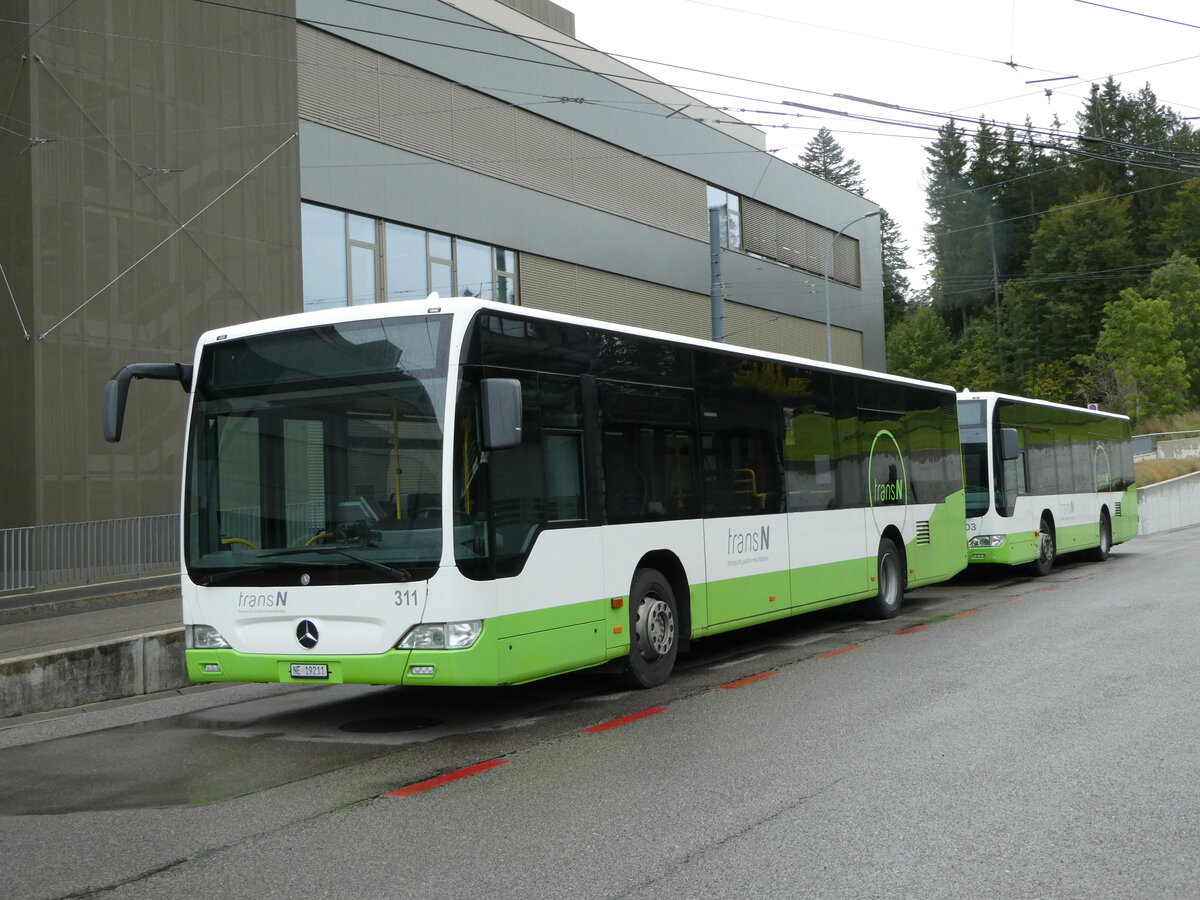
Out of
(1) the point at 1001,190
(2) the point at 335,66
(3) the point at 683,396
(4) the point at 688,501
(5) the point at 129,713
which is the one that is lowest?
(5) the point at 129,713

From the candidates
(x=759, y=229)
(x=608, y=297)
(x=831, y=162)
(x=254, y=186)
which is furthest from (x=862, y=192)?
(x=254, y=186)

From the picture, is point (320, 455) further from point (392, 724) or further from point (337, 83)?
point (337, 83)

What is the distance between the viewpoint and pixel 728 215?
42750 millimetres

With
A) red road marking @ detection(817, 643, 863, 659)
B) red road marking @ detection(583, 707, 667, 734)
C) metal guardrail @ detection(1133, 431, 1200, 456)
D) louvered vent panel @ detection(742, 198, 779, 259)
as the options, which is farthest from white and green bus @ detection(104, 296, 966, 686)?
metal guardrail @ detection(1133, 431, 1200, 456)

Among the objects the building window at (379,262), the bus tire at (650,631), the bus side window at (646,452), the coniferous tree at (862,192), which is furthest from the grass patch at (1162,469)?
the coniferous tree at (862,192)

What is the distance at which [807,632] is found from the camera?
46.7 feet

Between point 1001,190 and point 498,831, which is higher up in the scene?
point 1001,190

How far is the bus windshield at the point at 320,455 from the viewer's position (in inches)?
324

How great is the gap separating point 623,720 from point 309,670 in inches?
85.3

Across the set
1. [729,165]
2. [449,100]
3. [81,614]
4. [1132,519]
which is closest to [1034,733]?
[81,614]

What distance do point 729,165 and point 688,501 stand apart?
110 feet

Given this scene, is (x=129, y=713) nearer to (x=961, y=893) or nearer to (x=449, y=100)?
(x=961, y=893)

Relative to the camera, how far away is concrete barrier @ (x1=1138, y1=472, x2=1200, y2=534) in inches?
→ 1625

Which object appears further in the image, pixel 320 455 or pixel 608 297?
pixel 608 297
